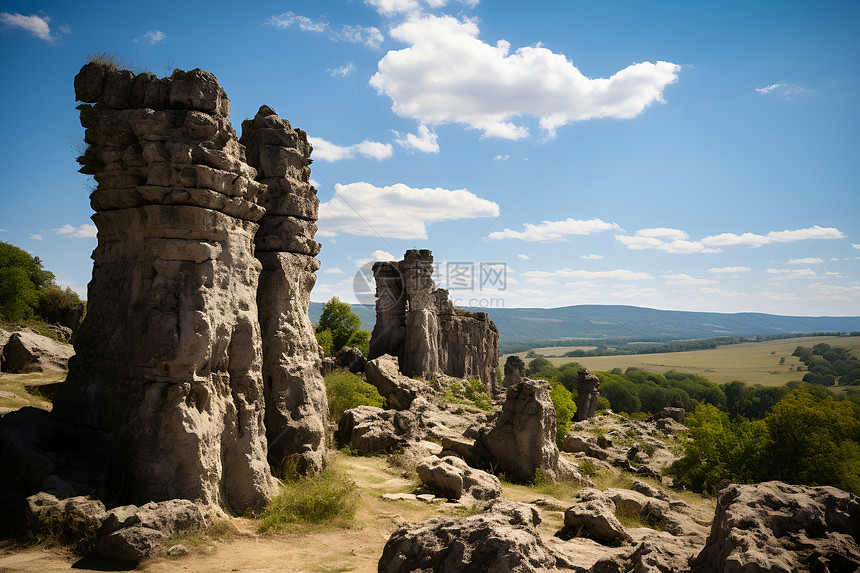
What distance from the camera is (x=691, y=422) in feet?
79.5

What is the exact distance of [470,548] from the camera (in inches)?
245

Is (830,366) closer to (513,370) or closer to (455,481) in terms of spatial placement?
(513,370)

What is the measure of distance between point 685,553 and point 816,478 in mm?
15725

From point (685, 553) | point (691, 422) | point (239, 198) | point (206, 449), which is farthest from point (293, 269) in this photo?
point (691, 422)

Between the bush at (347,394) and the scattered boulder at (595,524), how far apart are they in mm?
11005

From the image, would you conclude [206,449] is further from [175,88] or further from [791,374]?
[791,374]

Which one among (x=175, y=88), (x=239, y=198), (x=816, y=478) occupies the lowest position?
(x=816, y=478)

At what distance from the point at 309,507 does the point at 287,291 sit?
515 centimetres

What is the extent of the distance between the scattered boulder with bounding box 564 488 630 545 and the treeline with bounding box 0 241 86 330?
107 feet

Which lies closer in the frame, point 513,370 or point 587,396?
point 587,396

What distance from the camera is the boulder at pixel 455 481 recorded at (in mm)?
12414

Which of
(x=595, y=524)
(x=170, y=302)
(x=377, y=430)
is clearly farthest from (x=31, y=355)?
(x=595, y=524)

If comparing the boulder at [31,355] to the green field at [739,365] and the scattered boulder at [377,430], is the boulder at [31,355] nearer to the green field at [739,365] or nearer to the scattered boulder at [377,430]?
the scattered boulder at [377,430]

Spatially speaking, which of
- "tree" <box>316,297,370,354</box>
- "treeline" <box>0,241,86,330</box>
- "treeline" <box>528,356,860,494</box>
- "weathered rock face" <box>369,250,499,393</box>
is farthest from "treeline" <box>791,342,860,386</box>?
"treeline" <box>0,241,86,330</box>
